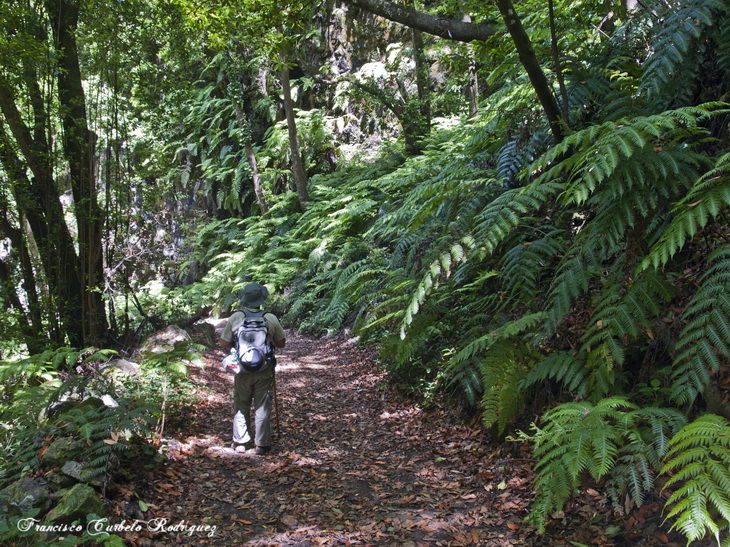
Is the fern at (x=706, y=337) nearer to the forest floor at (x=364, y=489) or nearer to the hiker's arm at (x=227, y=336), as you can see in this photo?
the forest floor at (x=364, y=489)

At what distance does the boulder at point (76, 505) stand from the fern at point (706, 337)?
319cm

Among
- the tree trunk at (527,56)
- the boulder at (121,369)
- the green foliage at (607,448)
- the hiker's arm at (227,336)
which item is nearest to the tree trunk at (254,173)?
the boulder at (121,369)

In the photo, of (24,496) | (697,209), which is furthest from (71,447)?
(697,209)

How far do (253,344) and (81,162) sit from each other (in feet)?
14.3

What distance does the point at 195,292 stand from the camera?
13.8 meters

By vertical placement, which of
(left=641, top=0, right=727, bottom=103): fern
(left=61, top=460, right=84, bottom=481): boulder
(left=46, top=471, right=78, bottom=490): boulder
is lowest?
(left=46, top=471, right=78, bottom=490): boulder

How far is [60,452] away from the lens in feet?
10.8

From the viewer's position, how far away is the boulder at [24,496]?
2.78m

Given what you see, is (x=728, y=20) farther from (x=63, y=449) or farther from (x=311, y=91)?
(x=311, y=91)

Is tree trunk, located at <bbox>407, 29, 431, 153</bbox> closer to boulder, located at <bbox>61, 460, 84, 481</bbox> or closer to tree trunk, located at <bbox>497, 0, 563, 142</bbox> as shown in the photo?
tree trunk, located at <bbox>497, 0, 563, 142</bbox>

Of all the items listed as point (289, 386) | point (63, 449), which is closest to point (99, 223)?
point (289, 386)

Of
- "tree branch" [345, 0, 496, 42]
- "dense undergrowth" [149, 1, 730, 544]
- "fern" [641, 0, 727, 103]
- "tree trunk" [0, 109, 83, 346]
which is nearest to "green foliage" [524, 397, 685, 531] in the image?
"dense undergrowth" [149, 1, 730, 544]

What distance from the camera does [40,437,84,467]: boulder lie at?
3.25m

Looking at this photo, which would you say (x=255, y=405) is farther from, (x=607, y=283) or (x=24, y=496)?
(x=607, y=283)
